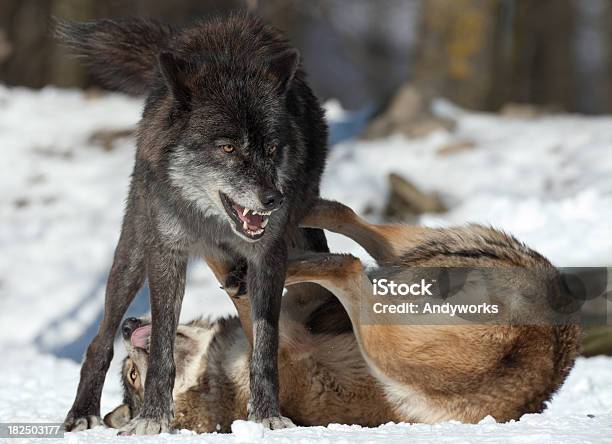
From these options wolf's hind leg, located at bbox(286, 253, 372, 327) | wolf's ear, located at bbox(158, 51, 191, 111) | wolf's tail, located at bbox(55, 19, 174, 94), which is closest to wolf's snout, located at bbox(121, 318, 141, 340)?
wolf's hind leg, located at bbox(286, 253, 372, 327)

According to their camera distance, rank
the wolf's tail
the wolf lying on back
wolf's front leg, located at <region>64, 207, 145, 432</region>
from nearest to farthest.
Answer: the wolf lying on back
wolf's front leg, located at <region>64, 207, 145, 432</region>
the wolf's tail

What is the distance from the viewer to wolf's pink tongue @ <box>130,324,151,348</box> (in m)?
5.10

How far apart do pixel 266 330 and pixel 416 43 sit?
9.83m

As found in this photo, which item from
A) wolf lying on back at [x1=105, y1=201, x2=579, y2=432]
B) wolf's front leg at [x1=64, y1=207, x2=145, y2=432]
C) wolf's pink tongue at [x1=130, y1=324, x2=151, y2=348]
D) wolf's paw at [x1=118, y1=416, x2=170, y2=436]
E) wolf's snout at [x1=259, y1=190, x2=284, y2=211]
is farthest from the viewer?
wolf's pink tongue at [x1=130, y1=324, x2=151, y2=348]

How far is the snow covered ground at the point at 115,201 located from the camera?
→ 6.41 meters

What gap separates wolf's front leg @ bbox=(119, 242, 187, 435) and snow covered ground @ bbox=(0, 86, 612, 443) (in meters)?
0.39

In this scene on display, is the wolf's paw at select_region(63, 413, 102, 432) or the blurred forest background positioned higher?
the blurred forest background

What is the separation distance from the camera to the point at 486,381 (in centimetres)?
462

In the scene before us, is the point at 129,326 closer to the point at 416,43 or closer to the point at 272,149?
the point at 272,149

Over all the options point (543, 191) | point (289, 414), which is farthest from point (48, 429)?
point (543, 191)

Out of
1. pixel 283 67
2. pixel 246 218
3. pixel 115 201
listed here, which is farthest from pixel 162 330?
pixel 115 201

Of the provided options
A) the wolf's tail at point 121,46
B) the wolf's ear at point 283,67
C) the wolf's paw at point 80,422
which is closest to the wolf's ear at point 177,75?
the wolf's ear at point 283,67

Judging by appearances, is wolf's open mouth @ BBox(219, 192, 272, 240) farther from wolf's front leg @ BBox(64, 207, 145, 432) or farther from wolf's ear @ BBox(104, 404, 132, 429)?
wolf's ear @ BBox(104, 404, 132, 429)

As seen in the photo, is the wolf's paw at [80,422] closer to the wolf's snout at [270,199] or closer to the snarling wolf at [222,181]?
the snarling wolf at [222,181]
